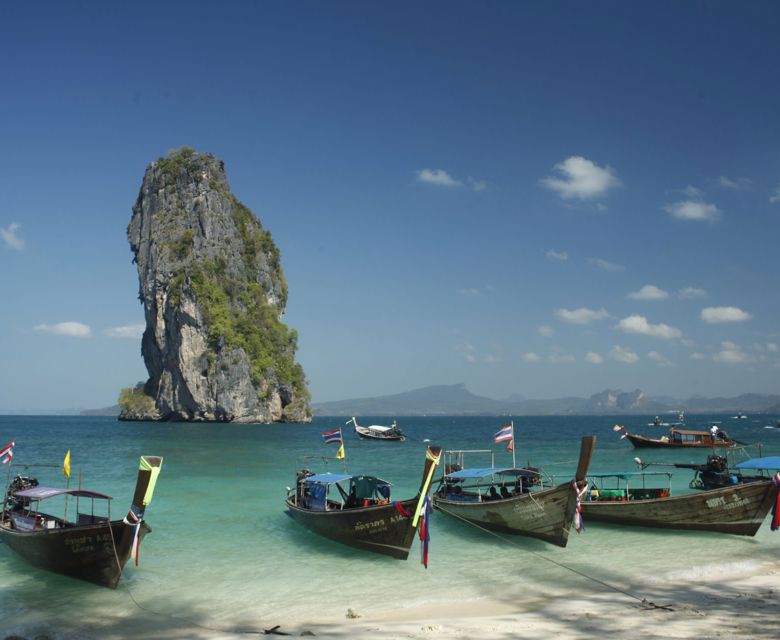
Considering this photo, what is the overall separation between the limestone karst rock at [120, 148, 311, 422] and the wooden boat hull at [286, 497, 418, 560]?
Answer: 3482 inches

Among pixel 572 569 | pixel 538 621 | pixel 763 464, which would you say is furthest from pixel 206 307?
pixel 538 621

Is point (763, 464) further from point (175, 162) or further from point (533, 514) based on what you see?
point (175, 162)

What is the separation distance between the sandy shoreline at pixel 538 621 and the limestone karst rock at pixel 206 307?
93024 mm

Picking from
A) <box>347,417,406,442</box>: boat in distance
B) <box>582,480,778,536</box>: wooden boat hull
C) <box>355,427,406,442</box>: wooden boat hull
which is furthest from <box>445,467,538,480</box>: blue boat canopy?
<box>347,417,406,442</box>: boat in distance

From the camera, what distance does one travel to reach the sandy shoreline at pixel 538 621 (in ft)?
33.1

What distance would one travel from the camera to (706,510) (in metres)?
17.6

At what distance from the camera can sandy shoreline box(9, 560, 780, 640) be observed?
33.1 ft

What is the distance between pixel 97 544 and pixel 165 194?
10986 cm

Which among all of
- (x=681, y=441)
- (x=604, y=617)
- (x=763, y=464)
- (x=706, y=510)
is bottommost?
(x=681, y=441)

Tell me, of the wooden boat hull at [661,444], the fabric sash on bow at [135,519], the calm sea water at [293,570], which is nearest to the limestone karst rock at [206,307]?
the wooden boat hull at [661,444]

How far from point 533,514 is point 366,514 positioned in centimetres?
455

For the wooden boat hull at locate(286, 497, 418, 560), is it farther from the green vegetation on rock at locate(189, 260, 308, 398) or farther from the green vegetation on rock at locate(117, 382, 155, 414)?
the green vegetation on rock at locate(117, 382, 155, 414)

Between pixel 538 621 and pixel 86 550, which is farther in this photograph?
pixel 86 550

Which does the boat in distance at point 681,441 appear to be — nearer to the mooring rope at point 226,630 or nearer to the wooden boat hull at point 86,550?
the mooring rope at point 226,630
